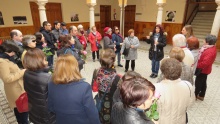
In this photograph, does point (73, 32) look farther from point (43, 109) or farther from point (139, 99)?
point (139, 99)

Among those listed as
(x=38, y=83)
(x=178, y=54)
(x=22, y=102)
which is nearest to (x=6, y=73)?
(x=22, y=102)

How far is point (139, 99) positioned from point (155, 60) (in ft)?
12.3

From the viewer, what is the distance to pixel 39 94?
1.73 m

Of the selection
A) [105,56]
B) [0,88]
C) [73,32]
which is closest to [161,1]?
[73,32]

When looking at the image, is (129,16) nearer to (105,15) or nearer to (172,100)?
(105,15)

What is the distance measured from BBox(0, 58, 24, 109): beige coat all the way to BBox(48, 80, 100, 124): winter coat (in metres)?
0.95

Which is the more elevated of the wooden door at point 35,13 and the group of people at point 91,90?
the wooden door at point 35,13

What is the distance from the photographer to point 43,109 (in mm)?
1801

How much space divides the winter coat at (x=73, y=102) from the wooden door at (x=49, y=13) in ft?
30.1

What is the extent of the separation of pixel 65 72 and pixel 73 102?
290mm

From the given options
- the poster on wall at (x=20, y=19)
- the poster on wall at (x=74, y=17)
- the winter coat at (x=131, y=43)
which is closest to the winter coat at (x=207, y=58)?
the winter coat at (x=131, y=43)

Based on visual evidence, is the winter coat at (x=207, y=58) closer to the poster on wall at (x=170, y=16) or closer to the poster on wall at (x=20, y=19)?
the poster on wall at (x=170, y=16)

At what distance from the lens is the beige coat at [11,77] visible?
2064 mm

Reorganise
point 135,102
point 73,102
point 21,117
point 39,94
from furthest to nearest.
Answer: point 21,117, point 39,94, point 73,102, point 135,102
